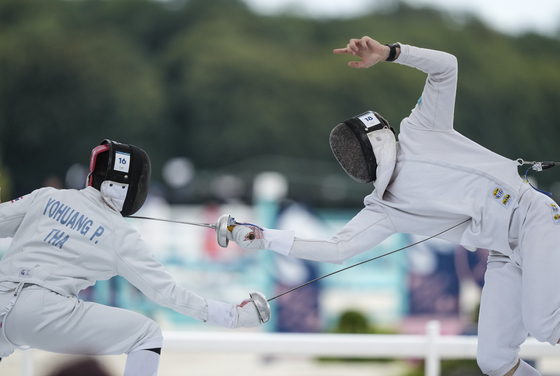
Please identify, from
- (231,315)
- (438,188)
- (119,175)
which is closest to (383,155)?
(438,188)

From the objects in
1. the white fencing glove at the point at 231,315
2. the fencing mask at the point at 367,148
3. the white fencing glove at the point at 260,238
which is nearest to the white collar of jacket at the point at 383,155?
the fencing mask at the point at 367,148

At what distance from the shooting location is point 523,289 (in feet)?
6.89

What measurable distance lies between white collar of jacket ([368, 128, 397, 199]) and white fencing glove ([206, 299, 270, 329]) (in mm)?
698

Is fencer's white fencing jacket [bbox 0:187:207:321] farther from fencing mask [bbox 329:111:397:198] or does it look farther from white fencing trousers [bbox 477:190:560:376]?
white fencing trousers [bbox 477:190:560:376]

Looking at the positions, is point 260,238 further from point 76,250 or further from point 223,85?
point 223,85

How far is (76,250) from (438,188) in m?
1.35

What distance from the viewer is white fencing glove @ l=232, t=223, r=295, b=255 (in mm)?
2123

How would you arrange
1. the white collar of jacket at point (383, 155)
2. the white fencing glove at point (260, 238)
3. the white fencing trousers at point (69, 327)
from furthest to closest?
the white collar of jacket at point (383, 155) → the white fencing glove at point (260, 238) → the white fencing trousers at point (69, 327)

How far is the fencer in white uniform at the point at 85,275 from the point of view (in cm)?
185

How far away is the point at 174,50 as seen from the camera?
21406 millimetres

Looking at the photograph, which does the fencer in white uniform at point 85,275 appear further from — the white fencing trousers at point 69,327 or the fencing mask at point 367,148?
the fencing mask at point 367,148

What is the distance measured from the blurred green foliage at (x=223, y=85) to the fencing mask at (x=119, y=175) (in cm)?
1502

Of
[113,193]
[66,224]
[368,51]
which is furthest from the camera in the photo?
[368,51]

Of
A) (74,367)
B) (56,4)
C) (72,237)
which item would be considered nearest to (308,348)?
(72,237)
